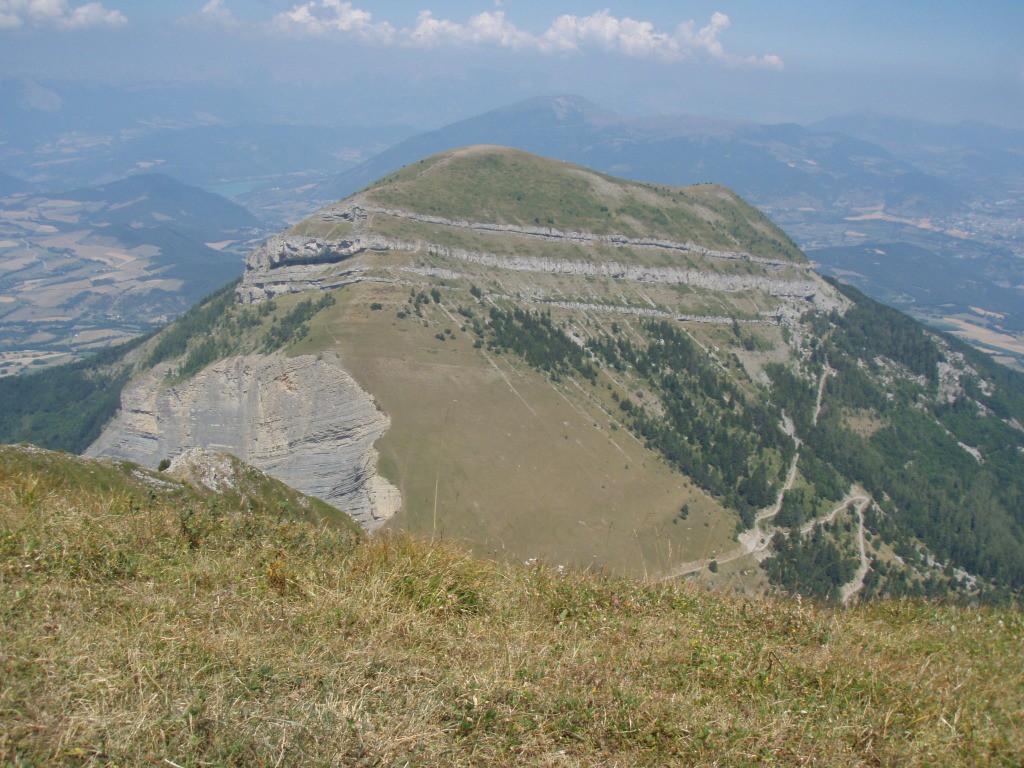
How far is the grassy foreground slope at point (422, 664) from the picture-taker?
3.28 meters

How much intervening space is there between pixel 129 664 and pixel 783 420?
353 ft

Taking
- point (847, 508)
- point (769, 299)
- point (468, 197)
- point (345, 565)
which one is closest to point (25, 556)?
point (345, 565)

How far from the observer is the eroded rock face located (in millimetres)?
51812

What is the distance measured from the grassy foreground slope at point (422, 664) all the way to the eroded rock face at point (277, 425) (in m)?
42.8

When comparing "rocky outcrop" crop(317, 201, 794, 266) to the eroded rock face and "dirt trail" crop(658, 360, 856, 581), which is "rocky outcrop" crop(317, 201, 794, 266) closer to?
the eroded rock face

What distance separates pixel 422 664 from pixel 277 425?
59771 mm

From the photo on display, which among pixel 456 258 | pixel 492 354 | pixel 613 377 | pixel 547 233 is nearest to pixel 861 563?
pixel 613 377

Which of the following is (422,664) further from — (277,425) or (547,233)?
(547,233)

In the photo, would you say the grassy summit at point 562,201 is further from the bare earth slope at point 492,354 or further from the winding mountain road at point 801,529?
the winding mountain road at point 801,529

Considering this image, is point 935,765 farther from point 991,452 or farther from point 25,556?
point 991,452

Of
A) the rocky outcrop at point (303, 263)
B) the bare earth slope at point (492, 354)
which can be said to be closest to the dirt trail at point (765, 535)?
the bare earth slope at point (492, 354)

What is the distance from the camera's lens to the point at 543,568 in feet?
21.6

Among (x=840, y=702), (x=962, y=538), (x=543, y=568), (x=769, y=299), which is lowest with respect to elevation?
(x=962, y=538)

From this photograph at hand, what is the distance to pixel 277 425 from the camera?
59312 mm
